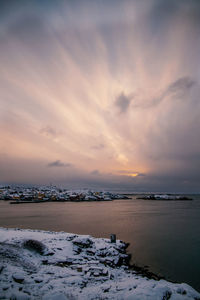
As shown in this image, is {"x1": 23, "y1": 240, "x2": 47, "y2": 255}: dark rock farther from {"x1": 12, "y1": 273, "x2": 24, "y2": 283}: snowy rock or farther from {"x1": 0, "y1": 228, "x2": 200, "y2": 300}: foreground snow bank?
{"x1": 12, "y1": 273, "x2": 24, "y2": 283}: snowy rock

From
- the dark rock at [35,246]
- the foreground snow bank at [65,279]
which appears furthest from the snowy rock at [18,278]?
the dark rock at [35,246]

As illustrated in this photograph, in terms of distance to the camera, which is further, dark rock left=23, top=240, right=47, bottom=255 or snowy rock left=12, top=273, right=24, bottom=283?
dark rock left=23, top=240, right=47, bottom=255

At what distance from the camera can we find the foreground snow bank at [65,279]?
A: 17.6 ft

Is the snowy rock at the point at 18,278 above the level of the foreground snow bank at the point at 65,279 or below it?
above

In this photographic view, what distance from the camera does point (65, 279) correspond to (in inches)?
263

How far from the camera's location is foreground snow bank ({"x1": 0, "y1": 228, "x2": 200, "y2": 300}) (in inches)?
211

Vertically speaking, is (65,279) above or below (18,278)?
below

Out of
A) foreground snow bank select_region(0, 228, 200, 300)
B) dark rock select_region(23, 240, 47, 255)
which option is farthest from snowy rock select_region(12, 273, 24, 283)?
dark rock select_region(23, 240, 47, 255)

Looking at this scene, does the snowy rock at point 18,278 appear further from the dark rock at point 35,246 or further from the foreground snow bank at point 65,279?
the dark rock at point 35,246

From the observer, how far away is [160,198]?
129125 mm

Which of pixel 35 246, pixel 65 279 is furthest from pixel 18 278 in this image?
pixel 35 246

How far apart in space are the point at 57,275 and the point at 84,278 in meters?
1.27

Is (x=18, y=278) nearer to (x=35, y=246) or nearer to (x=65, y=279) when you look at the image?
(x=65, y=279)

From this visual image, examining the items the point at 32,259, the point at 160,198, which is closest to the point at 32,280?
the point at 32,259
